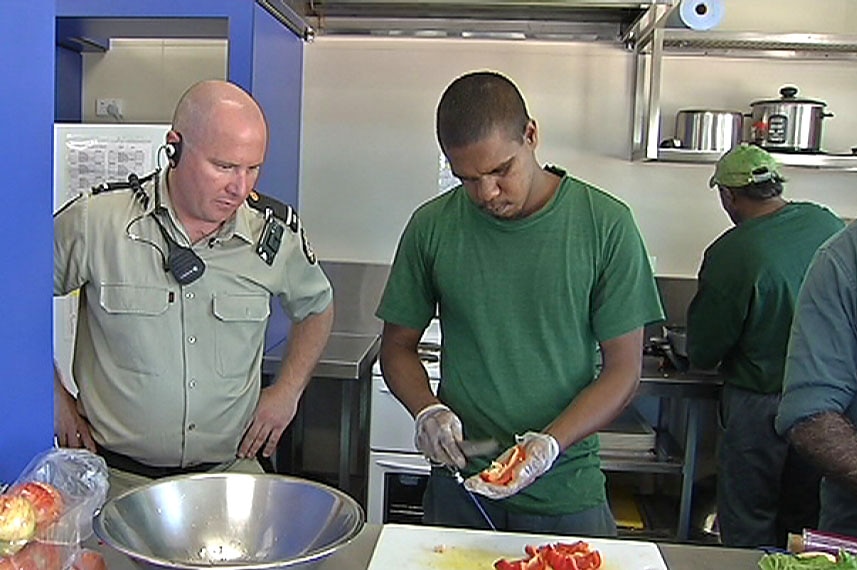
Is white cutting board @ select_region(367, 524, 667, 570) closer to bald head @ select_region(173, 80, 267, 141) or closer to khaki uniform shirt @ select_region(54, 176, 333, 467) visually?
khaki uniform shirt @ select_region(54, 176, 333, 467)

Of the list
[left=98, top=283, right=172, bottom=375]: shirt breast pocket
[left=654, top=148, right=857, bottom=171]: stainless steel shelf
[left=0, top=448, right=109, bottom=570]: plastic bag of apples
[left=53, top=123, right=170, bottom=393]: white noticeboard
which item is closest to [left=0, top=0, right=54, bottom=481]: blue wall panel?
[left=0, top=448, right=109, bottom=570]: plastic bag of apples

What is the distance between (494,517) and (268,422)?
52cm

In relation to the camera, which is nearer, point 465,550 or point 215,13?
point 465,550

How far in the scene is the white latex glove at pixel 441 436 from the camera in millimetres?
1645

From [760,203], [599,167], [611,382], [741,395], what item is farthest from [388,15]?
[611,382]

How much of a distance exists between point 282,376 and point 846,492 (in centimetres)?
115

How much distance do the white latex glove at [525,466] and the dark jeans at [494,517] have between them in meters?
0.15

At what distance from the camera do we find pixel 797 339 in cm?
155

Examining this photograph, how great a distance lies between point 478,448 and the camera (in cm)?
167

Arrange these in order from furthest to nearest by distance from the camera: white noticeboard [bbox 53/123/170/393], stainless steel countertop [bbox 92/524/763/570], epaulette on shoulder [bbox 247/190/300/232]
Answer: white noticeboard [bbox 53/123/170/393]
epaulette on shoulder [bbox 247/190/300/232]
stainless steel countertop [bbox 92/524/763/570]

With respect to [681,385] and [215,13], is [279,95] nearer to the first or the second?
[215,13]

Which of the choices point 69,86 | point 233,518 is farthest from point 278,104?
point 233,518

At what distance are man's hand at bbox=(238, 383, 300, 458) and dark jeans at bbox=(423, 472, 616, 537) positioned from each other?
35 centimetres

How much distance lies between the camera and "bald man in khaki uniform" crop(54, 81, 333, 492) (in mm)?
1750
